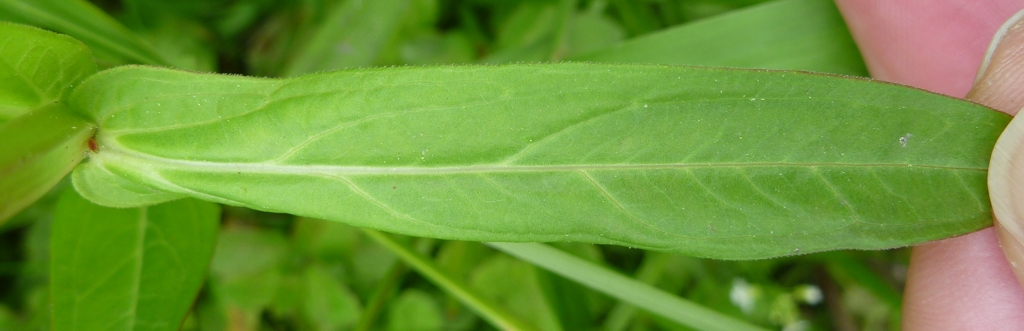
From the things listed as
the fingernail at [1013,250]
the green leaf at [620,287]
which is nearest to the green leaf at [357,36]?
the green leaf at [620,287]

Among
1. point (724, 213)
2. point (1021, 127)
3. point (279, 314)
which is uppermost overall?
point (1021, 127)

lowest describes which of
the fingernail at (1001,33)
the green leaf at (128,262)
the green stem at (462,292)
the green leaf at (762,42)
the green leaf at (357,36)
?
the green stem at (462,292)

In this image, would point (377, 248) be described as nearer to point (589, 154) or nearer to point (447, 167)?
point (447, 167)

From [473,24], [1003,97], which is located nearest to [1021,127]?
[1003,97]

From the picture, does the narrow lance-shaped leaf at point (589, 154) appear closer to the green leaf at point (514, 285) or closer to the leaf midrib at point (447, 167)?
the leaf midrib at point (447, 167)

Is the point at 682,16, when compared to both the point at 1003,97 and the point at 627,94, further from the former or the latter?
the point at 627,94
